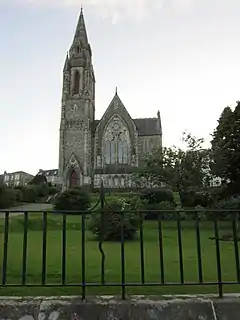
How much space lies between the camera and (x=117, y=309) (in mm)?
3170

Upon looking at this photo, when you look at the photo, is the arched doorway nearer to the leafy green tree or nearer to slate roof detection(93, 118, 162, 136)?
slate roof detection(93, 118, 162, 136)

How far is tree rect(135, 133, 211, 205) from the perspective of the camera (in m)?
25.9

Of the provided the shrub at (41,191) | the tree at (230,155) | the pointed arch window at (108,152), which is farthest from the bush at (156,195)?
the pointed arch window at (108,152)

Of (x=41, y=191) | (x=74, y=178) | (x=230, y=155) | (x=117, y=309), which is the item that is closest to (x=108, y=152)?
(x=74, y=178)

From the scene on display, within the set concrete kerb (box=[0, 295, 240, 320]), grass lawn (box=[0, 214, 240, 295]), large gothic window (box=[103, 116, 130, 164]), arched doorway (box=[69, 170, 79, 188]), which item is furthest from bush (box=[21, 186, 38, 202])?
concrete kerb (box=[0, 295, 240, 320])

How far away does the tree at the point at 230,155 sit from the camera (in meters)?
21.4

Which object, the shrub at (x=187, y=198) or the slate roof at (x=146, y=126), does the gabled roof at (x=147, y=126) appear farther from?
the shrub at (x=187, y=198)

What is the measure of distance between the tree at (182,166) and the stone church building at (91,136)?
106 ft

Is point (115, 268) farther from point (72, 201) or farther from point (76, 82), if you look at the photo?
point (76, 82)

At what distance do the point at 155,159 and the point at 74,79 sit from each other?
4486 cm

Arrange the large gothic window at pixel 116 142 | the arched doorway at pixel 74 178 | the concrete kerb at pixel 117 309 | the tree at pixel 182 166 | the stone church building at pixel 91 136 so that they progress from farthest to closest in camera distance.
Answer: the large gothic window at pixel 116 142
the stone church building at pixel 91 136
the arched doorway at pixel 74 178
the tree at pixel 182 166
the concrete kerb at pixel 117 309

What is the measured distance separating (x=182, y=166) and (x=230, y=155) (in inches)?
211

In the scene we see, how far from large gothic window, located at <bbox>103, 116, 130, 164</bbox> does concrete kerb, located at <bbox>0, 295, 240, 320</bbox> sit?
202 ft

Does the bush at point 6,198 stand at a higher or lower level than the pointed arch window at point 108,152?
lower
